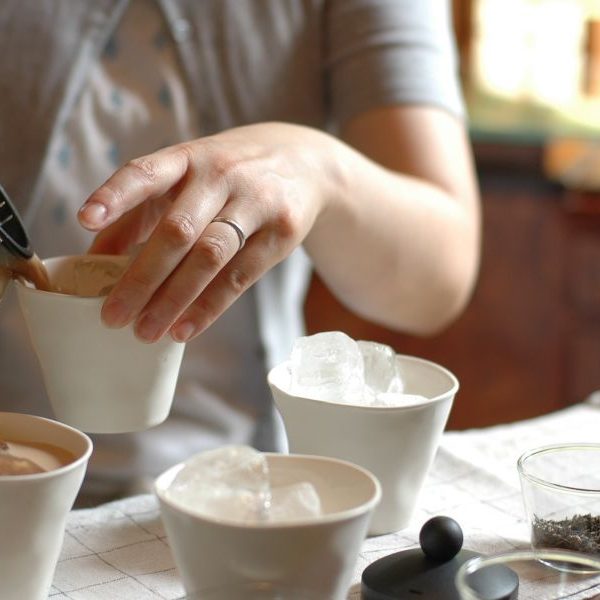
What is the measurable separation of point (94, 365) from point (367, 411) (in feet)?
0.65

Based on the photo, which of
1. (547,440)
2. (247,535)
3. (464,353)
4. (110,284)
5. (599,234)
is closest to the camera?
(247,535)

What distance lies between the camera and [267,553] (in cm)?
59

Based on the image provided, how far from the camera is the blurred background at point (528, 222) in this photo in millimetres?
2455

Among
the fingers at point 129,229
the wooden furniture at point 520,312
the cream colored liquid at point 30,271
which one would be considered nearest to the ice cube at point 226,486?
the cream colored liquid at point 30,271

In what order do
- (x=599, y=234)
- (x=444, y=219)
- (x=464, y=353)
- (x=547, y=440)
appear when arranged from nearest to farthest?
(x=547, y=440) → (x=444, y=219) → (x=599, y=234) → (x=464, y=353)

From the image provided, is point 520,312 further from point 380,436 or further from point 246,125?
point 380,436

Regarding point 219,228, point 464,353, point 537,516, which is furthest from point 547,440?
point 464,353

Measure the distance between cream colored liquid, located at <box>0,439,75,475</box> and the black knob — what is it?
246 millimetres

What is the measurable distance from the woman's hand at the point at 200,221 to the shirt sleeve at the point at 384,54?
0.31 meters

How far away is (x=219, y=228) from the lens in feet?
2.63

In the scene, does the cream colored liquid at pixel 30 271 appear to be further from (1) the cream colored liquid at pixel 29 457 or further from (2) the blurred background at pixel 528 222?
(2) the blurred background at pixel 528 222

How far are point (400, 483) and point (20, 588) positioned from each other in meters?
0.29

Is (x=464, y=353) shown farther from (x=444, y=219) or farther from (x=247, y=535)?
(x=247, y=535)

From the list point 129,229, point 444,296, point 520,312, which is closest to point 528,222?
point 520,312
